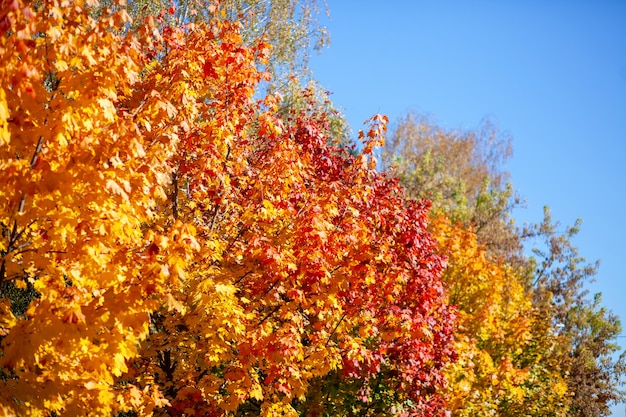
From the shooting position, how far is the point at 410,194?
1250 inches

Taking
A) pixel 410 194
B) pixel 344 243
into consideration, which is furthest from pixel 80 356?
pixel 410 194

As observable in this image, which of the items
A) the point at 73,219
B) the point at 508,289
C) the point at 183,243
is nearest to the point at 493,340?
the point at 508,289

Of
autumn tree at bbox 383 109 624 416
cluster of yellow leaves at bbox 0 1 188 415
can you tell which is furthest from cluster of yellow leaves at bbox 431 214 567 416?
cluster of yellow leaves at bbox 0 1 188 415

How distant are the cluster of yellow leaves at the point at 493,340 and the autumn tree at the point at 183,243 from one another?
3657mm

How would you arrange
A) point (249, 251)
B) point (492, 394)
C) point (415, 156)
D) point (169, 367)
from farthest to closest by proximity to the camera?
point (415, 156), point (492, 394), point (169, 367), point (249, 251)

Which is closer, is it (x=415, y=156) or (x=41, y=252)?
(x=41, y=252)

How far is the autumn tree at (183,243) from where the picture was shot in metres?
6.41

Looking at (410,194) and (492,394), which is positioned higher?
(410,194)

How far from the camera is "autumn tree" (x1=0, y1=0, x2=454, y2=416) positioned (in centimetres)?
641

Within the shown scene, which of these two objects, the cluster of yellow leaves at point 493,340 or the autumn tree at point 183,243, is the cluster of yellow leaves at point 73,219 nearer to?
the autumn tree at point 183,243

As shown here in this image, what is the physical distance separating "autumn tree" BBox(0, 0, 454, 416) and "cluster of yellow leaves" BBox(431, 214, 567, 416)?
366 centimetres

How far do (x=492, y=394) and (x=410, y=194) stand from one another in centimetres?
1520

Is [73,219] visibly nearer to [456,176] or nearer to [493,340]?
[493,340]

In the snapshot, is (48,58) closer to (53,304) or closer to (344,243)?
(53,304)
